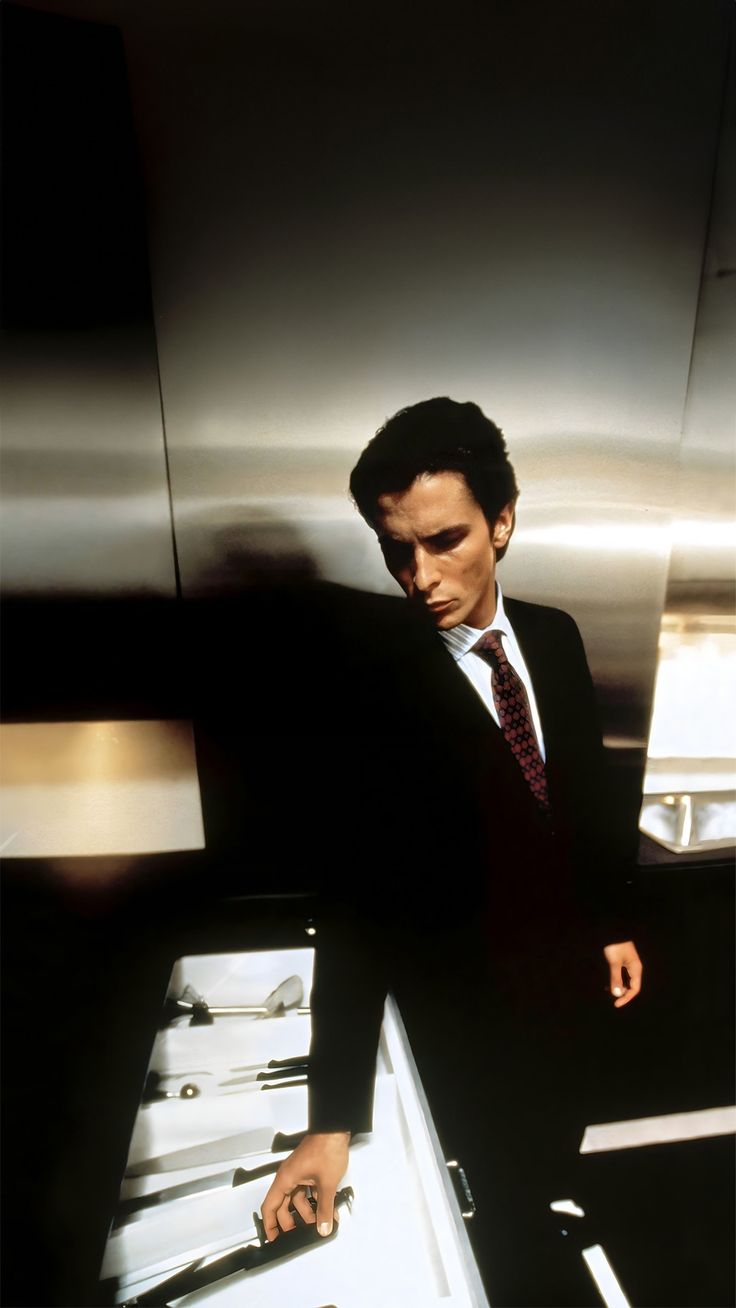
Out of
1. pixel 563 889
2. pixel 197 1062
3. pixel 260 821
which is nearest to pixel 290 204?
pixel 260 821

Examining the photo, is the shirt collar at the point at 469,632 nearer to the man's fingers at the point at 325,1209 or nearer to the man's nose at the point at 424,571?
the man's nose at the point at 424,571

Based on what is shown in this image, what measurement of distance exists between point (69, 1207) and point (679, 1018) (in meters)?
1.18

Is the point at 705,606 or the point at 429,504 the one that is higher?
the point at 429,504

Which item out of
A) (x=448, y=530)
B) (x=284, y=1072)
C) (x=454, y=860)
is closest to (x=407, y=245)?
(x=448, y=530)

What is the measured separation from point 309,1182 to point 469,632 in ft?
2.91

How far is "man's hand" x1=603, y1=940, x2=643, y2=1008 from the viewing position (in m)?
1.10

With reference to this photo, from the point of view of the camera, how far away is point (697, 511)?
3.31ft

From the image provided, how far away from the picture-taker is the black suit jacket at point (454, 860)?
94 cm

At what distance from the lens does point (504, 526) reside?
0.93 m

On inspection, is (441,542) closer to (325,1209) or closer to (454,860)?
(454,860)

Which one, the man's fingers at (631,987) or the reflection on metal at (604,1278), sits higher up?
the man's fingers at (631,987)

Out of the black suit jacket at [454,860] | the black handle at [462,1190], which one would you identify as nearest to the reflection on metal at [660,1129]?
the black handle at [462,1190]

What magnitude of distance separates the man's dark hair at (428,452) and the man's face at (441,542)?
0.05 ft

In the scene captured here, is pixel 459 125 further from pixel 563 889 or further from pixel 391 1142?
pixel 391 1142
